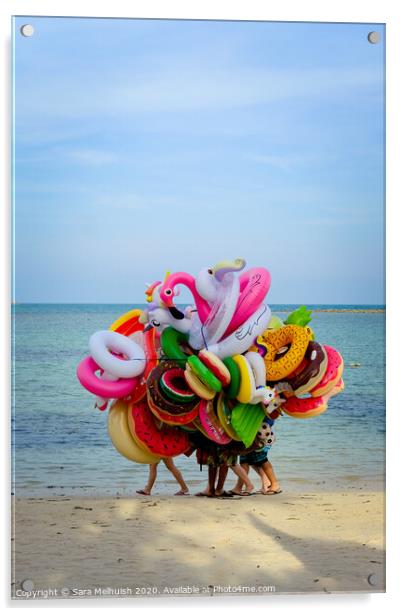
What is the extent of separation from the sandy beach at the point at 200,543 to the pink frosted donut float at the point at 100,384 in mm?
355

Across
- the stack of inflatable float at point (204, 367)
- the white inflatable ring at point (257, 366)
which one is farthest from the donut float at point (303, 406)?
the white inflatable ring at point (257, 366)

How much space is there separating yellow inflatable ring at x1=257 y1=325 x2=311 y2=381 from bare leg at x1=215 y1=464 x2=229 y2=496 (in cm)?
33

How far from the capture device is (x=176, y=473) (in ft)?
13.2

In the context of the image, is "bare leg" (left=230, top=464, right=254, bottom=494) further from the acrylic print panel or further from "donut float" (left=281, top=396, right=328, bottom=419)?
"donut float" (left=281, top=396, right=328, bottom=419)

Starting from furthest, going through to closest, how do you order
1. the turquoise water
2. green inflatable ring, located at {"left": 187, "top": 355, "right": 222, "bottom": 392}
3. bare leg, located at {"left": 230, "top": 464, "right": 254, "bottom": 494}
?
bare leg, located at {"left": 230, "top": 464, "right": 254, "bottom": 494}, the turquoise water, green inflatable ring, located at {"left": 187, "top": 355, "right": 222, "bottom": 392}

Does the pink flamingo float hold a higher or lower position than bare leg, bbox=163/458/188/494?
higher

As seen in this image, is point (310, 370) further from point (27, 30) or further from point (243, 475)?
point (27, 30)

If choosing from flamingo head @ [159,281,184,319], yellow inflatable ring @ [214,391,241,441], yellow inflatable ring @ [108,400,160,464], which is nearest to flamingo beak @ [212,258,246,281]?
flamingo head @ [159,281,184,319]

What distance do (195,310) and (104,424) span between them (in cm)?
46

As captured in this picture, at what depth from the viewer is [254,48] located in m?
3.98

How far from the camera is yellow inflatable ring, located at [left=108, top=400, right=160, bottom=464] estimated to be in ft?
12.9

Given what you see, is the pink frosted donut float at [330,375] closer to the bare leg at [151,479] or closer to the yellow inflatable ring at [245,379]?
the yellow inflatable ring at [245,379]

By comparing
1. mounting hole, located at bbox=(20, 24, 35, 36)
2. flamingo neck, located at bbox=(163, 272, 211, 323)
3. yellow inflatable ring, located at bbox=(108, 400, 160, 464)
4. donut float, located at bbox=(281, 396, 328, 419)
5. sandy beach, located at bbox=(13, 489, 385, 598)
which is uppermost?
mounting hole, located at bbox=(20, 24, 35, 36)

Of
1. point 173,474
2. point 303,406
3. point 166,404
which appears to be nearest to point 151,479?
point 173,474
